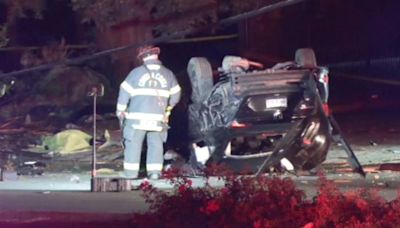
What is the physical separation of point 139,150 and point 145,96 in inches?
28.9

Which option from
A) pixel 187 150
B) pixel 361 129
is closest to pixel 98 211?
pixel 187 150

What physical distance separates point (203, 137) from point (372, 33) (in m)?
17.3

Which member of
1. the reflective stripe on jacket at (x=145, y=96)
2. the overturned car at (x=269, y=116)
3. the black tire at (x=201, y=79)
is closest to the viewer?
the overturned car at (x=269, y=116)

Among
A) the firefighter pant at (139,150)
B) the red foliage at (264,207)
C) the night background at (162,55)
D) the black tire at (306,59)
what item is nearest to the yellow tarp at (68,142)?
the night background at (162,55)

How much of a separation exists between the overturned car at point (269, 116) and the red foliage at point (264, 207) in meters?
3.62

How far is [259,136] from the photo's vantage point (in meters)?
12.3

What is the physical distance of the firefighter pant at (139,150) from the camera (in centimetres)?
1266

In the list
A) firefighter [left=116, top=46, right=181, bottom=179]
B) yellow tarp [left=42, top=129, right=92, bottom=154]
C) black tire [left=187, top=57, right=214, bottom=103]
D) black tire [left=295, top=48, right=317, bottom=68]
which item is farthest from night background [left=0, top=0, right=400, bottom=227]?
black tire [left=295, top=48, right=317, bottom=68]

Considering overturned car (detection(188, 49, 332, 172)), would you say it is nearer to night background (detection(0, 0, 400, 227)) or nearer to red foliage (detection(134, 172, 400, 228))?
night background (detection(0, 0, 400, 227))

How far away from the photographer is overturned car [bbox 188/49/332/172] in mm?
11961

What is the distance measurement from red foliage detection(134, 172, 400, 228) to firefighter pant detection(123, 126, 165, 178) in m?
4.22

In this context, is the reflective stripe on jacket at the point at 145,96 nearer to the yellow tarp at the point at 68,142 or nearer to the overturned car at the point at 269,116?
the overturned car at the point at 269,116

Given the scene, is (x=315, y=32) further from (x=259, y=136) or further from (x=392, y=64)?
(x=259, y=136)

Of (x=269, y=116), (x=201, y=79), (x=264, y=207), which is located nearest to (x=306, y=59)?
(x=269, y=116)
